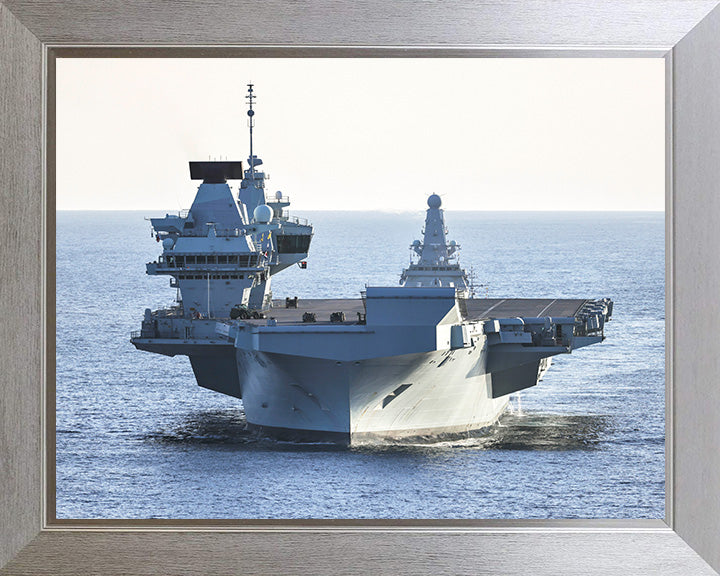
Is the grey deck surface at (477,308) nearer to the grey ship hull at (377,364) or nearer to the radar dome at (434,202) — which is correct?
the grey ship hull at (377,364)

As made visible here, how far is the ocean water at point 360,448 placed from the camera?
14.6 m

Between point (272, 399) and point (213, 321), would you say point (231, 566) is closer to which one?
point (272, 399)

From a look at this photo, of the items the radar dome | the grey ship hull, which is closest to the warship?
the grey ship hull

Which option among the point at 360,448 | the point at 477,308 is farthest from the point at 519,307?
the point at 360,448

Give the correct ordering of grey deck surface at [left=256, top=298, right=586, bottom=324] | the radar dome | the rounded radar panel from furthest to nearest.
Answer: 1. the radar dome
2. the rounded radar panel
3. grey deck surface at [left=256, top=298, right=586, bottom=324]

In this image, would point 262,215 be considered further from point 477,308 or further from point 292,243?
point 477,308

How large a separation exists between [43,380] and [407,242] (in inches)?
722

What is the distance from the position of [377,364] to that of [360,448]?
1.83 meters

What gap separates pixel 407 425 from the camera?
631 inches

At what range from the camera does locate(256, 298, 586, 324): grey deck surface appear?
54.7 ft

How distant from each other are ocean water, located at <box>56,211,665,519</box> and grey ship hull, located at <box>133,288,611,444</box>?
0.41 metres

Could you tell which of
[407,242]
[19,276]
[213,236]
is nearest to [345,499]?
[213,236]

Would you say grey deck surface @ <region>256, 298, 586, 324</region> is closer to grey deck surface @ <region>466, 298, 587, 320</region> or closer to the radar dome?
grey deck surface @ <region>466, 298, 587, 320</region>

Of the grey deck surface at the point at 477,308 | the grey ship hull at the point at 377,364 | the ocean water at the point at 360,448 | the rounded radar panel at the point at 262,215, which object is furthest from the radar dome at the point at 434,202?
the grey ship hull at the point at 377,364
